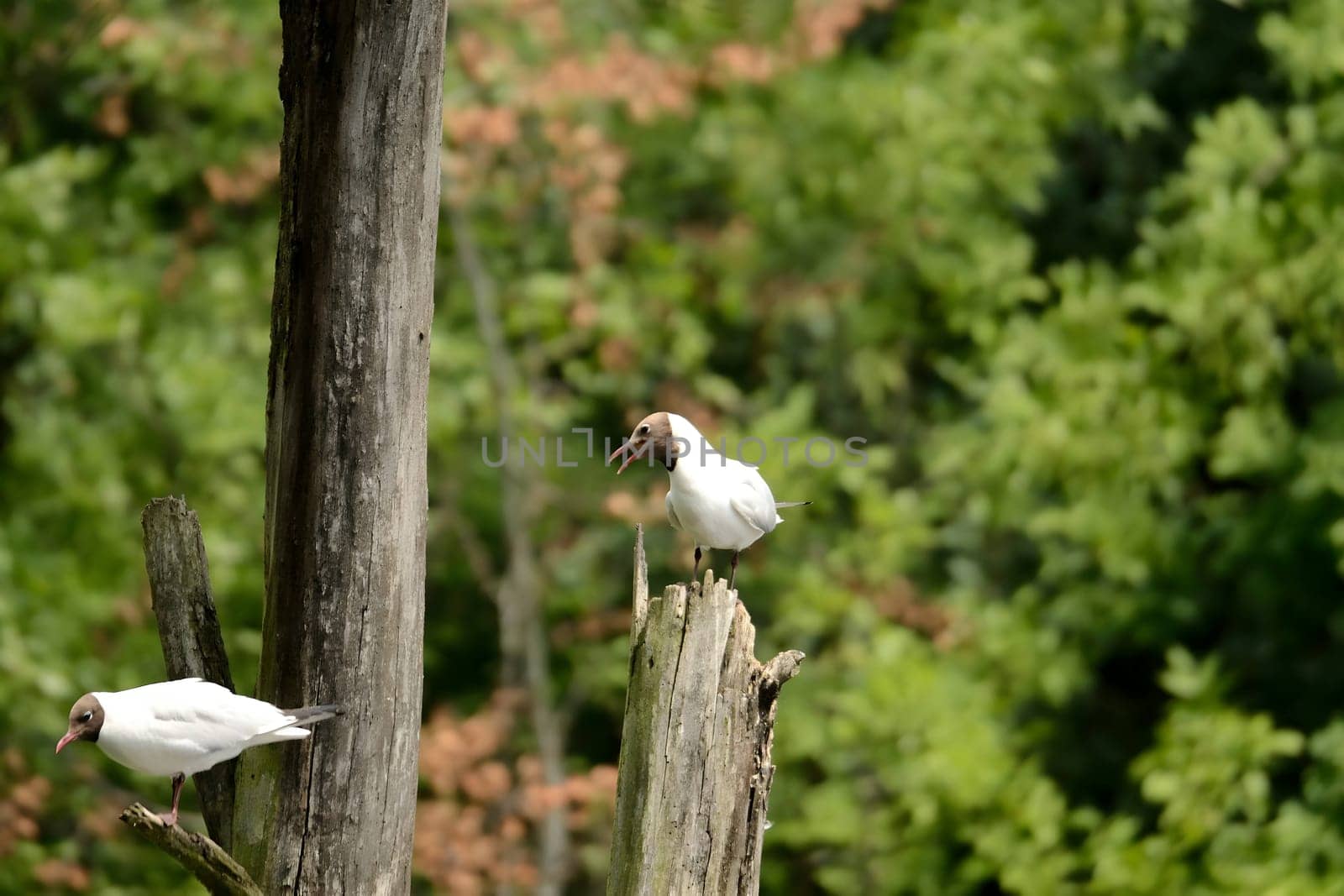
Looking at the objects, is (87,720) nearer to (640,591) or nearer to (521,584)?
(640,591)

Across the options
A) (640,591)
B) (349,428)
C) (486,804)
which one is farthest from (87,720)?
(486,804)

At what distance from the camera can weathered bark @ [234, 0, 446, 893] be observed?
2.57 m

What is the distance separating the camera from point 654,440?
315 centimetres

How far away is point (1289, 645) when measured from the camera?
6.33 meters

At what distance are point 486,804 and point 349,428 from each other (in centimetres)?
442

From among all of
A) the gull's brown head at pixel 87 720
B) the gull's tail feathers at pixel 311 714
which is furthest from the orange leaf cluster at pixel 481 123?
the gull's tail feathers at pixel 311 714

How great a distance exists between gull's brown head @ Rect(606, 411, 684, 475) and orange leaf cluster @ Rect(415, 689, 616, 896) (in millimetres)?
3468

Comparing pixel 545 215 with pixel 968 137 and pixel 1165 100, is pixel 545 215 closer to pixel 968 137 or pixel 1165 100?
pixel 968 137

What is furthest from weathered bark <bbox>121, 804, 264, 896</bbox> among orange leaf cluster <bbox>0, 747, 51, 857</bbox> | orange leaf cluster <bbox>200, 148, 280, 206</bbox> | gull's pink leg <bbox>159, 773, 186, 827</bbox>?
orange leaf cluster <bbox>200, 148, 280, 206</bbox>

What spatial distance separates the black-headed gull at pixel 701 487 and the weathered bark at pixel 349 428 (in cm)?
64

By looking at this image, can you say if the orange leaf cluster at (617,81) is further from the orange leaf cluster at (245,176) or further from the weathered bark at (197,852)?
the weathered bark at (197,852)

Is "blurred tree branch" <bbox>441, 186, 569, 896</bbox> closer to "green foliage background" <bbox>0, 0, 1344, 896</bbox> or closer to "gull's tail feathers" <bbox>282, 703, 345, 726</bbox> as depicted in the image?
"green foliage background" <bbox>0, 0, 1344, 896</bbox>

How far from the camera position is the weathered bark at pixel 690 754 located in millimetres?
2715

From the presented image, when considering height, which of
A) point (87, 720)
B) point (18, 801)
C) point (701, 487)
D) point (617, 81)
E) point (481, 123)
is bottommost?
point (87, 720)
